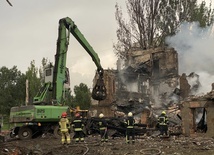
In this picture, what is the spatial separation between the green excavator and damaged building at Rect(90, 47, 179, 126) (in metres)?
9.27

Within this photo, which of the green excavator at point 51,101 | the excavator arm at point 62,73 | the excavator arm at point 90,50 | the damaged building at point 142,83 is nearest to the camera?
the green excavator at point 51,101

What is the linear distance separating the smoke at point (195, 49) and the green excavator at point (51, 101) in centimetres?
1840

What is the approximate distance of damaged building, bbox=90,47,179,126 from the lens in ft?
97.0

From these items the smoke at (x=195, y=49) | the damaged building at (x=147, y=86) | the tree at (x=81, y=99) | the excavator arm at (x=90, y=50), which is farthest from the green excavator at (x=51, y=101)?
the tree at (x=81, y=99)

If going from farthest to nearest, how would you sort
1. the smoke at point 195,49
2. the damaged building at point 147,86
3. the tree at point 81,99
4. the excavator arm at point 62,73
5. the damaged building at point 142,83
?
the tree at point 81,99 → the smoke at point 195,49 → the damaged building at point 142,83 → the damaged building at point 147,86 → the excavator arm at point 62,73

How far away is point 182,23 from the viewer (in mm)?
37750

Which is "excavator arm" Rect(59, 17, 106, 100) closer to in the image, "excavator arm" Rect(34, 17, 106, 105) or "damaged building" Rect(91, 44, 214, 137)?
"excavator arm" Rect(34, 17, 106, 105)

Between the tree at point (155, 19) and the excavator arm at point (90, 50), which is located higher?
the tree at point (155, 19)

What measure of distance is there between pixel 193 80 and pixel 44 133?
769 inches

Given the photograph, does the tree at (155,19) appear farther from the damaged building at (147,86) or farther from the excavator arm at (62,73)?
the excavator arm at (62,73)

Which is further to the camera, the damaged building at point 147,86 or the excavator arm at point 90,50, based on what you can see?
the damaged building at point 147,86

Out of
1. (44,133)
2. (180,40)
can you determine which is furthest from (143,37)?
(44,133)

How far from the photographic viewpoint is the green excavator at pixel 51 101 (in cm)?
1758

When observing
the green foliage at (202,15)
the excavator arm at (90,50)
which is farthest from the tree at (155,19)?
the excavator arm at (90,50)
